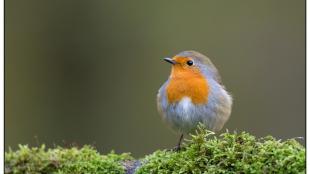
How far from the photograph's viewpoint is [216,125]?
5.38 meters

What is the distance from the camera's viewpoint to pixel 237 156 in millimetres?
3650

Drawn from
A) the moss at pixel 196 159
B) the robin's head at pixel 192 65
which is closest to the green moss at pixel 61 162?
the moss at pixel 196 159

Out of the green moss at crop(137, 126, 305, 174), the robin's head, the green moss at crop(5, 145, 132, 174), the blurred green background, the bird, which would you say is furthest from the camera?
the blurred green background

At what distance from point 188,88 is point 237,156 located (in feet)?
5.78

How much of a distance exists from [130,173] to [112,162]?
0.66 ft

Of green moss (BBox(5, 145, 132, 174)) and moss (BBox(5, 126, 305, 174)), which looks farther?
green moss (BBox(5, 145, 132, 174))

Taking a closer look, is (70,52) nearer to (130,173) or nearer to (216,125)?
(216,125)

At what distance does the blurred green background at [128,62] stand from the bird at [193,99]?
4151mm

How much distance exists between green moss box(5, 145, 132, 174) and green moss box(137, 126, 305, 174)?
62 cm

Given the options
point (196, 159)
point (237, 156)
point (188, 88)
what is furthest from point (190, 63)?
point (237, 156)

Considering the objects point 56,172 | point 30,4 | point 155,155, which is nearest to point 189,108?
point 155,155

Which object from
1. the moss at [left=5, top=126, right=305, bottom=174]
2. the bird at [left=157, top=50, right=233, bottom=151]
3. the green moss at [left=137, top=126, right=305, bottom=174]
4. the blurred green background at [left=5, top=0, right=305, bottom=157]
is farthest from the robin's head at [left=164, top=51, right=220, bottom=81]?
the blurred green background at [left=5, top=0, right=305, bottom=157]

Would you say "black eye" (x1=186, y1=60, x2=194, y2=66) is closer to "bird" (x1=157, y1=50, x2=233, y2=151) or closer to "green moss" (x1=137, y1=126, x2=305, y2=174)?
"bird" (x1=157, y1=50, x2=233, y2=151)

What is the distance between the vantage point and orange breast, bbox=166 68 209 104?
5.32 metres
